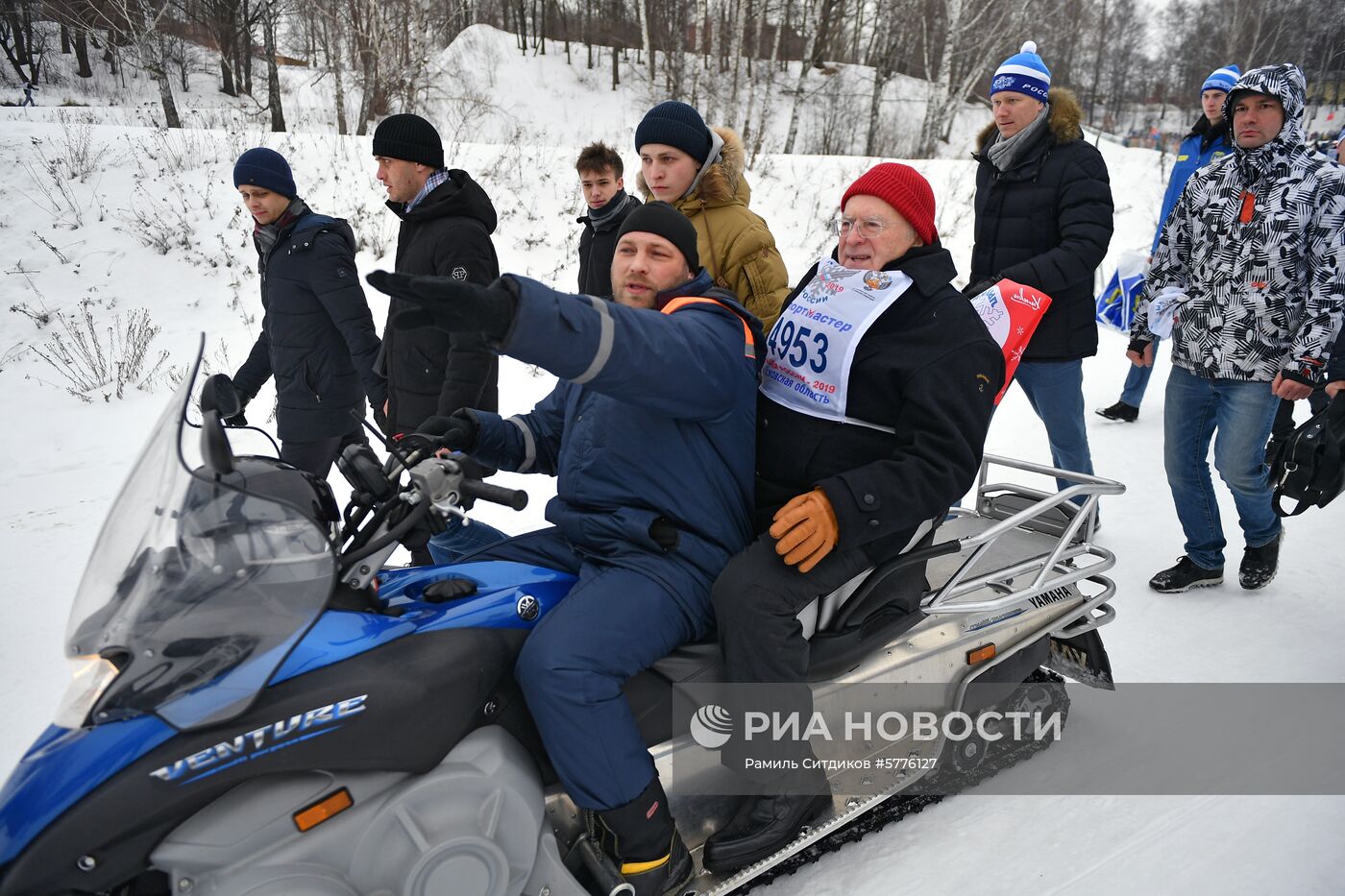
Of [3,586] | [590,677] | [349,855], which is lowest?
[3,586]

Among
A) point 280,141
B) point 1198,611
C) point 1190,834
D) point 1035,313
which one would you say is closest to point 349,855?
point 1190,834

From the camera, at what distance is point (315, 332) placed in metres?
3.79

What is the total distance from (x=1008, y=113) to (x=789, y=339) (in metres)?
2.32

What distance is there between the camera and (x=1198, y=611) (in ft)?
12.5

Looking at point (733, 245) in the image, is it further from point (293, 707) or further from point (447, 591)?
point (293, 707)

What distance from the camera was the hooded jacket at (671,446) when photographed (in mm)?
1879

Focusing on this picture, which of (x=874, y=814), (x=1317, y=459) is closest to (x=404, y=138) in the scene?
(x=874, y=814)

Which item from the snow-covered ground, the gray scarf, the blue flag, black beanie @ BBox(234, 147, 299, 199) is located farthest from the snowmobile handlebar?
the blue flag

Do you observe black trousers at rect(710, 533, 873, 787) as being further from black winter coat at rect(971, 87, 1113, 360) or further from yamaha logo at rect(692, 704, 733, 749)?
black winter coat at rect(971, 87, 1113, 360)

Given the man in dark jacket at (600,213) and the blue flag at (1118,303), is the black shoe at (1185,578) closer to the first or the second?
the man in dark jacket at (600,213)

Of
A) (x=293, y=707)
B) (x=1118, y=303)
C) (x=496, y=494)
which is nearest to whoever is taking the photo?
(x=293, y=707)

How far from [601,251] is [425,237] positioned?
2.55 feet

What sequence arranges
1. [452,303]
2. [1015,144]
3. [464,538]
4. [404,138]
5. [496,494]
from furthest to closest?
[1015,144] < [404,138] < [464,538] < [496,494] < [452,303]

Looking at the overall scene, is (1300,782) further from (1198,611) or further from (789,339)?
(789,339)
